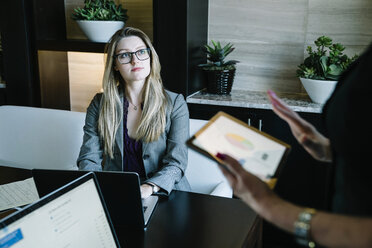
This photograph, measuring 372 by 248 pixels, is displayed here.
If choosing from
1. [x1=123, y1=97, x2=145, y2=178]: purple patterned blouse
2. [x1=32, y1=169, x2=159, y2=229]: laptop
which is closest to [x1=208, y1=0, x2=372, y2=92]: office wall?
[x1=123, y1=97, x2=145, y2=178]: purple patterned blouse

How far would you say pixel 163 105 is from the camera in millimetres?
1926

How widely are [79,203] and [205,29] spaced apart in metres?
2.00

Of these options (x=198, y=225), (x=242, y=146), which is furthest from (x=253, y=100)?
(x=242, y=146)

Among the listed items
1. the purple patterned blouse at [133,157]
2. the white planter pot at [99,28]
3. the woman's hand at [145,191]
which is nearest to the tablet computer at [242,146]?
the woman's hand at [145,191]

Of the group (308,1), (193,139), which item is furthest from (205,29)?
(193,139)

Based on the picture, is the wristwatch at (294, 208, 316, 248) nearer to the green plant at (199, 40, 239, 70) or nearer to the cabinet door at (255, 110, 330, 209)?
the cabinet door at (255, 110, 330, 209)

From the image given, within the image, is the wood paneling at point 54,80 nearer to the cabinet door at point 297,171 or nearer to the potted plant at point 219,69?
the potted plant at point 219,69

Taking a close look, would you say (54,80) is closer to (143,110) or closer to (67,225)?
(143,110)

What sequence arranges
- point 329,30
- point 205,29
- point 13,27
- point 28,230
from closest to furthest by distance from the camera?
1. point 28,230
2. point 329,30
3. point 205,29
4. point 13,27

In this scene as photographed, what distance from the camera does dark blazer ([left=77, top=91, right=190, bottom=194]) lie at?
184 cm

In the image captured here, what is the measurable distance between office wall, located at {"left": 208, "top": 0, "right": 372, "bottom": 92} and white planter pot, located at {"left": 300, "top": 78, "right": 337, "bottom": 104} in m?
0.32

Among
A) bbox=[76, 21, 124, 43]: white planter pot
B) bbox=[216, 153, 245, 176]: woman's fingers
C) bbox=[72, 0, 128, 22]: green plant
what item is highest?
bbox=[72, 0, 128, 22]: green plant

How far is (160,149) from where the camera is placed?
190 cm

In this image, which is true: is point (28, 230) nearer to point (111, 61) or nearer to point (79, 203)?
point (79, 203)
